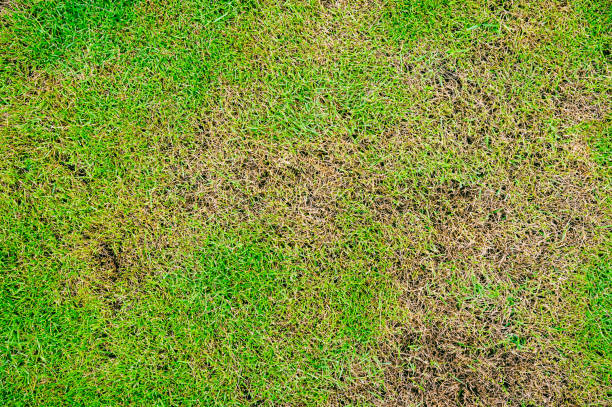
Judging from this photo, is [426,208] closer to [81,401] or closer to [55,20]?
[81,401]

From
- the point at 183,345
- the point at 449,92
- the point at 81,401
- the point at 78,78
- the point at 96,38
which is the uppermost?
the point at 449,92

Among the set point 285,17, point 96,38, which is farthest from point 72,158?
point 285,17

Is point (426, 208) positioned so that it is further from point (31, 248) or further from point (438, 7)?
point (31, 248)

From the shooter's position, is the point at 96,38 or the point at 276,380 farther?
the point at 96,38

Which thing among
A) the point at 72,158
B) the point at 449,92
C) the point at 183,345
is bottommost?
the point at 183,345

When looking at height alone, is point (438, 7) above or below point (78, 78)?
above

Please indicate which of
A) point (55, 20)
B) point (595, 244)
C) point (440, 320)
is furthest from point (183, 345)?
point (595, 244)
